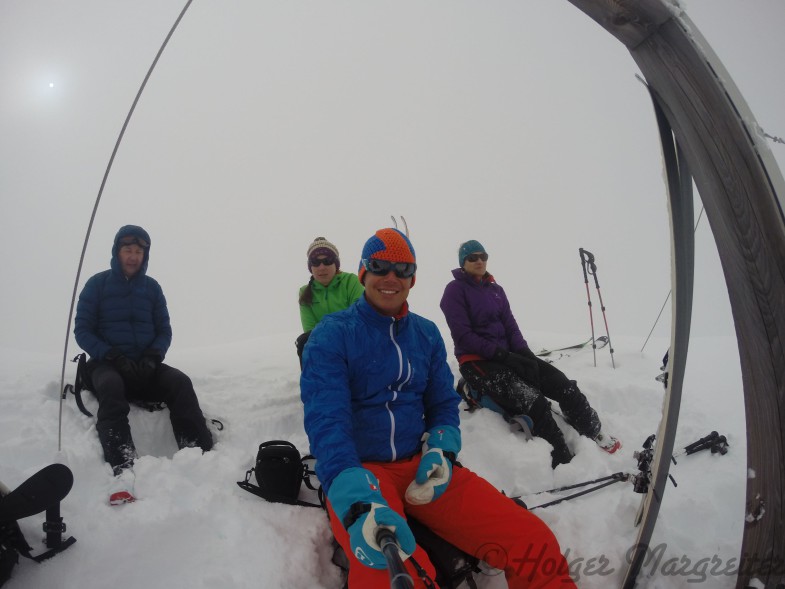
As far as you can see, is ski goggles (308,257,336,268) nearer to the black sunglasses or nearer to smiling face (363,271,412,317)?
the black sunglasses

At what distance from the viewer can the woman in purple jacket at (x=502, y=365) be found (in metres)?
3.49

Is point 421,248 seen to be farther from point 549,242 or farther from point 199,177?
point 199,177

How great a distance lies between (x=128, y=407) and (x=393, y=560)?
2.59m

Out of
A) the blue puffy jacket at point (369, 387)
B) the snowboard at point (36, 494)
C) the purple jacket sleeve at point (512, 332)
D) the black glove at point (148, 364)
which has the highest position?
the black glove at point (148, 364)

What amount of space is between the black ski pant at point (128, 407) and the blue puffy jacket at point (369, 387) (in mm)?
1635

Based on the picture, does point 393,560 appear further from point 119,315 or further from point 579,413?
point 119,315

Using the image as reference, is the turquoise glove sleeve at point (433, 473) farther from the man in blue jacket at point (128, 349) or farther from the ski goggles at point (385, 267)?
the man in blue jacket at point (128, 349)

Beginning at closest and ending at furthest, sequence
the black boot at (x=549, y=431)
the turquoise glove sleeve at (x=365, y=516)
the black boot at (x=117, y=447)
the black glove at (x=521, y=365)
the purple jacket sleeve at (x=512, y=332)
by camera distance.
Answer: the turquoise glove sleeve at (x=365, y=516)
the black boot at (x=117, y=447)
the black boot at (x=549, y=431)
the black glove at (x=521, y=365)
the purple jacket sleeve at (x=512, y=332)

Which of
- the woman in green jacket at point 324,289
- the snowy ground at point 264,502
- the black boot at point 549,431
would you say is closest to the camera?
the snowy ground at point 264,502

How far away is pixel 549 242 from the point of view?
386 ft

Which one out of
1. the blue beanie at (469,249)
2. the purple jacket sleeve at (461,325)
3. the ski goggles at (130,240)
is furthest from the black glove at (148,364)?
the blue beanie at (469,249)

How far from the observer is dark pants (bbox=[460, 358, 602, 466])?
11.2 feet

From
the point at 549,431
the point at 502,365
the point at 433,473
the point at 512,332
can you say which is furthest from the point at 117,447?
the point at 512,332

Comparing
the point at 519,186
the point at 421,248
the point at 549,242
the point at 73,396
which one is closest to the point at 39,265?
the point at 421,248
